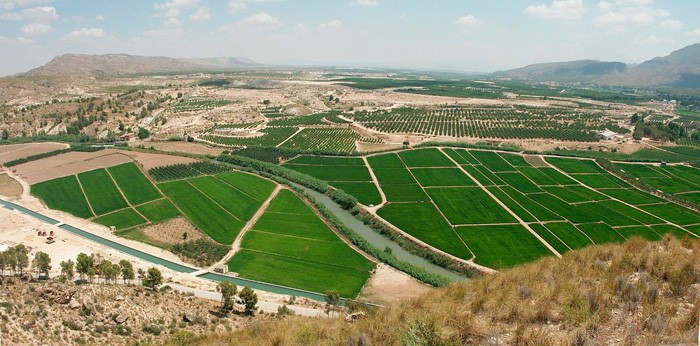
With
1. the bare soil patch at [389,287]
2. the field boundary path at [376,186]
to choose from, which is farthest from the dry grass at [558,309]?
the field boundary path at [376,186]

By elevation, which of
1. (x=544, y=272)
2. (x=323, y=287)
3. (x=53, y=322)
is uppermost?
(x=544, y=272)

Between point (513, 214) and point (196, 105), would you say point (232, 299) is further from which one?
point (196, 105)

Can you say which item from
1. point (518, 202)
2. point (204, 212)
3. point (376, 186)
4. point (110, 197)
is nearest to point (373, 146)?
point (376, 186)

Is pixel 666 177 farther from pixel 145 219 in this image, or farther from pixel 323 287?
pixel 145 219

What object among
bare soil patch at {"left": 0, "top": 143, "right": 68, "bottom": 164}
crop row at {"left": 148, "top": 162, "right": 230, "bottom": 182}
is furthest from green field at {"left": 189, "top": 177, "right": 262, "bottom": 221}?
bare soil patch at {"left": 0, "top": 143, "right": 68, "bottom": 164}

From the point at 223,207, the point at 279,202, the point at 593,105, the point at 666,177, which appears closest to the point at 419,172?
the point at 279,202
